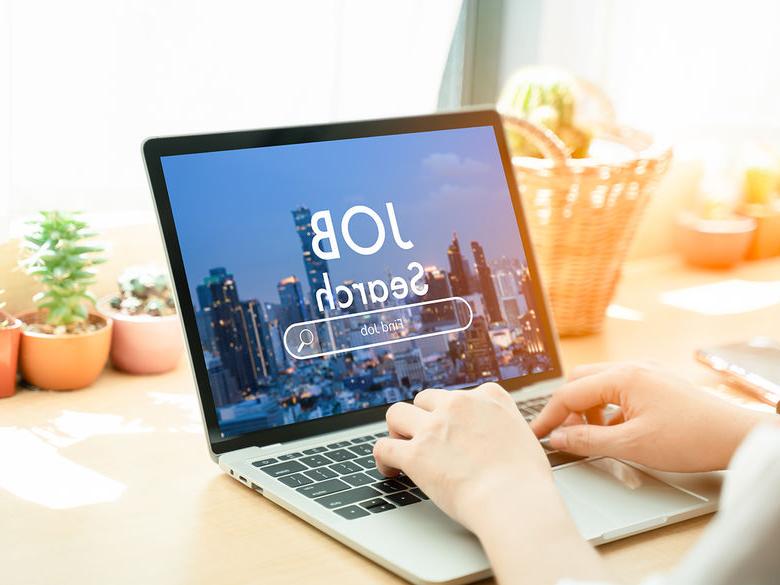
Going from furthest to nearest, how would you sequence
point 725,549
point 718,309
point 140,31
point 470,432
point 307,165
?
1. point 718,309
2. point 140,31
3. point 307,165
4. point 470,432
5. point 725,549

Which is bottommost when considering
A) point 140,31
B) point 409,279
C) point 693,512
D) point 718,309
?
point 718,309

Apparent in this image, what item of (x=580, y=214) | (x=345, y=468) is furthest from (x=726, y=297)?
(x=345, y=468)

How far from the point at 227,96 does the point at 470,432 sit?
Answer: 66cm

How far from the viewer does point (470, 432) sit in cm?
75

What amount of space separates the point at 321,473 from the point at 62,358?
1.28ft

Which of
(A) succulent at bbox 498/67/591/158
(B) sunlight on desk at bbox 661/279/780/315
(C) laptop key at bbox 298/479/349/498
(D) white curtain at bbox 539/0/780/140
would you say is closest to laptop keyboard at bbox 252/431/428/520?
(C) laptop key at bbox 298/479/349/498

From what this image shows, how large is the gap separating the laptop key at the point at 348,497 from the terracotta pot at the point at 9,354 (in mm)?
448

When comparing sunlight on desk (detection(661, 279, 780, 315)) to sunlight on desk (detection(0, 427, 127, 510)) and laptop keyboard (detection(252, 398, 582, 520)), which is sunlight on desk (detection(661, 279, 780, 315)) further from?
sunlight on desk (detection(0, 427, 127, 510))

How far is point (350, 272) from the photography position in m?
0.97

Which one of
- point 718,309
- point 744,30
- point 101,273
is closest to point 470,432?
point 101,273

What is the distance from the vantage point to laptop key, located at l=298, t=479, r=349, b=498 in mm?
803

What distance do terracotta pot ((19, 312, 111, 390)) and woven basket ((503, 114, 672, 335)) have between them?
0.56 metres

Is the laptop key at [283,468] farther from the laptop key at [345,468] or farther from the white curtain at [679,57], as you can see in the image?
the white curtain at [679,57]

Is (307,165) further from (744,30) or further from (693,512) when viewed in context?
(744,30)
